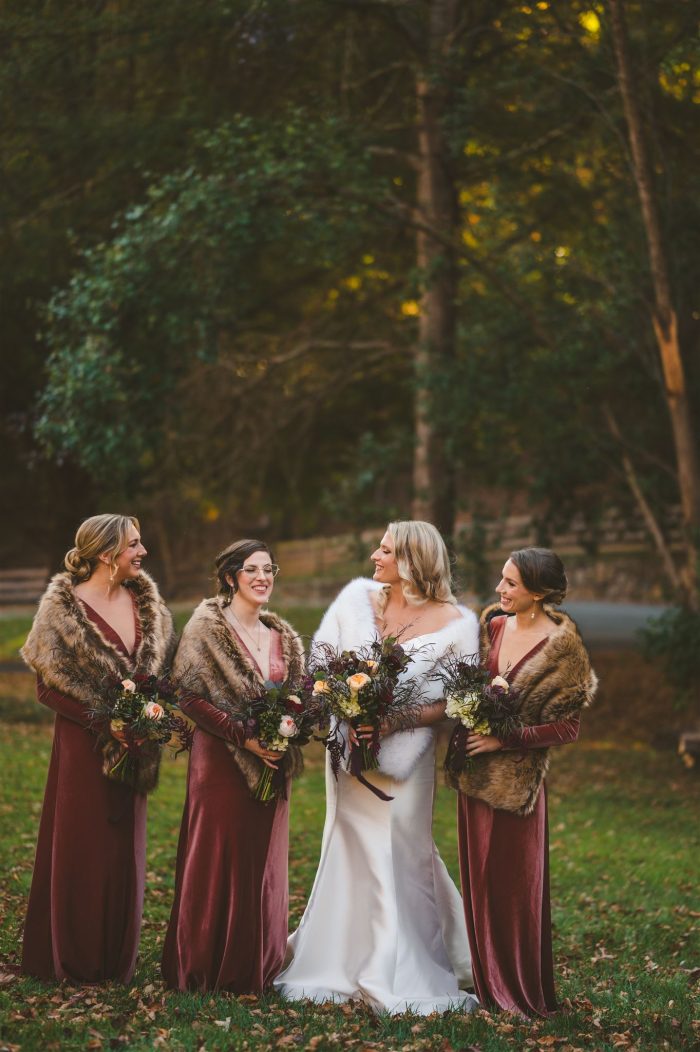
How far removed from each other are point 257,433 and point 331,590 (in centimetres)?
1206

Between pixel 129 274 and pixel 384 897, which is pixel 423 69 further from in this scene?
pixel 384 897

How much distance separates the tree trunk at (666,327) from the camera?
13.0 meters

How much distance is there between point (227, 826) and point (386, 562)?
1.57 m

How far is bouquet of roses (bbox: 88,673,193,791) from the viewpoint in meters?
6.18

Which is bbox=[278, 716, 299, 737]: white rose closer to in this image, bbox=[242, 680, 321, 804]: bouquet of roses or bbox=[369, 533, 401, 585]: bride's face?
bbox=[242, 680, 321, 804]: bouquet of roses

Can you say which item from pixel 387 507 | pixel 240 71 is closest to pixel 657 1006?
pixel 387 507

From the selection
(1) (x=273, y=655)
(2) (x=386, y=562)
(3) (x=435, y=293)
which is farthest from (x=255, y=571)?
(3) (x=435, y=293)

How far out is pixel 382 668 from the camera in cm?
612

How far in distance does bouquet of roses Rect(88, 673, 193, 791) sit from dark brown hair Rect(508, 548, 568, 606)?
187cm

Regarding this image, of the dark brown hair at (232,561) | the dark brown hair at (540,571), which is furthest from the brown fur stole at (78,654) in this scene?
the dark brown hair at (540,571)

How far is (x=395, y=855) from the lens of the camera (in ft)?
21.3

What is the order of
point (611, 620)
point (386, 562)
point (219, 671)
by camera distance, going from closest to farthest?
point (219, 671) < point (386, 562) < point (611, 620)

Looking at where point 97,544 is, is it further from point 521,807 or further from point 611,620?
point 611,620

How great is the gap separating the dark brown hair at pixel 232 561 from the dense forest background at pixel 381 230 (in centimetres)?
748
